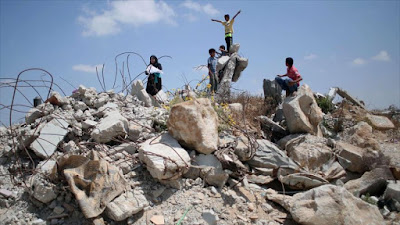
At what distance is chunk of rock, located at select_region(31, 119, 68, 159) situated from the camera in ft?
12.0

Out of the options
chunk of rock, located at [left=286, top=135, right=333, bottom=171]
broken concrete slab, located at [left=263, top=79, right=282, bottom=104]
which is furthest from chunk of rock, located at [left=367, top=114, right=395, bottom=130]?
chunk of rock, located at [left=286, top=135, right=333, bottom=171]

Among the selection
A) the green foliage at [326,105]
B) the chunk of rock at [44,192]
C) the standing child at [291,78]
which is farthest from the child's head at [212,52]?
the chunk of rock at [44,192]

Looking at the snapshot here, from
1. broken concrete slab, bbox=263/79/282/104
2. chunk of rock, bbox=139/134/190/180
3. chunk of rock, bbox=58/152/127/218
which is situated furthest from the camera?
broken concrete slab, bbox=263/79/282/104

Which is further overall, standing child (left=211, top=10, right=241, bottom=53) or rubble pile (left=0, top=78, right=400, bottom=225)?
standing child (left=211, top=10, right=241, bottom=53)

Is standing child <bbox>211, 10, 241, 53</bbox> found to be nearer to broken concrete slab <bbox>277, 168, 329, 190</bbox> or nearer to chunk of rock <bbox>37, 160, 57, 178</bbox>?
broken concrete slab <bbox>277, 168, 329, 190</bbox>

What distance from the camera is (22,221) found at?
2.82 m

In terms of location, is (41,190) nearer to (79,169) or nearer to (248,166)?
(79,169)

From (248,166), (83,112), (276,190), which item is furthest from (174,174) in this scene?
(83,112)

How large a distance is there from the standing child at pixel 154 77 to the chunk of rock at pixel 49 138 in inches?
108

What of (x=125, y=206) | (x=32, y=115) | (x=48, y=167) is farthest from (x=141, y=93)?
(x=125, y=206)

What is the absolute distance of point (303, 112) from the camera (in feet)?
19.6

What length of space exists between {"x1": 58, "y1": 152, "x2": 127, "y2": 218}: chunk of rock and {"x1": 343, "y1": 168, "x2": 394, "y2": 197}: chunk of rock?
138 inches

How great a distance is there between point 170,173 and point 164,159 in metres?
0.19

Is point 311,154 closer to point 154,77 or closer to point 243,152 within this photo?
point 243,152
